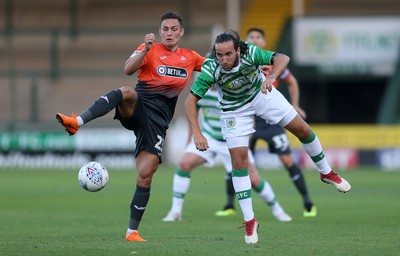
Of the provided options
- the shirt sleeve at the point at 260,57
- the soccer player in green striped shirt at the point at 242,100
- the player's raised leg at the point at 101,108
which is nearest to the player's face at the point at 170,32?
the soccer player in green striped shirt at the point at 242,100

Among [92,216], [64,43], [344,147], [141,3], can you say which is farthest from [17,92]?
[92,216]

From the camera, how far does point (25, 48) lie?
34.0 metres

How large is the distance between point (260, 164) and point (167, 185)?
243 inches

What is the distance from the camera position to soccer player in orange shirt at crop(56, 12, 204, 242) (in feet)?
32.3

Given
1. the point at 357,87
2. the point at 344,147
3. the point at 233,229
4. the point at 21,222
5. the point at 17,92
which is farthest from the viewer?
the point at 357,87

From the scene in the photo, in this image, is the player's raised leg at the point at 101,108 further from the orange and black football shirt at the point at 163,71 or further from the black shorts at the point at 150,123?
the orange and black football shirt at the point at 163,71

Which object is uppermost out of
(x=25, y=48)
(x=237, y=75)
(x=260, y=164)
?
(x=237, y=75)

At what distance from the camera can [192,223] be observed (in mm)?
12172

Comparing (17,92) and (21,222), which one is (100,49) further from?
(21,222)

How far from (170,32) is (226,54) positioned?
102 cm

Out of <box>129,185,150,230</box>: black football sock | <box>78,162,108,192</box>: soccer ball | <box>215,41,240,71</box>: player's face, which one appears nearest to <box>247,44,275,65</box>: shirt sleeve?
<box>215,41,240,71</box>: player's face

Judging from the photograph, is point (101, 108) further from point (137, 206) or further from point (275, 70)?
point (275, 70)

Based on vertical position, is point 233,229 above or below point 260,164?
above

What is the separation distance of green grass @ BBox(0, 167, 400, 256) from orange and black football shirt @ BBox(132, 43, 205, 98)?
1577 millimetres
